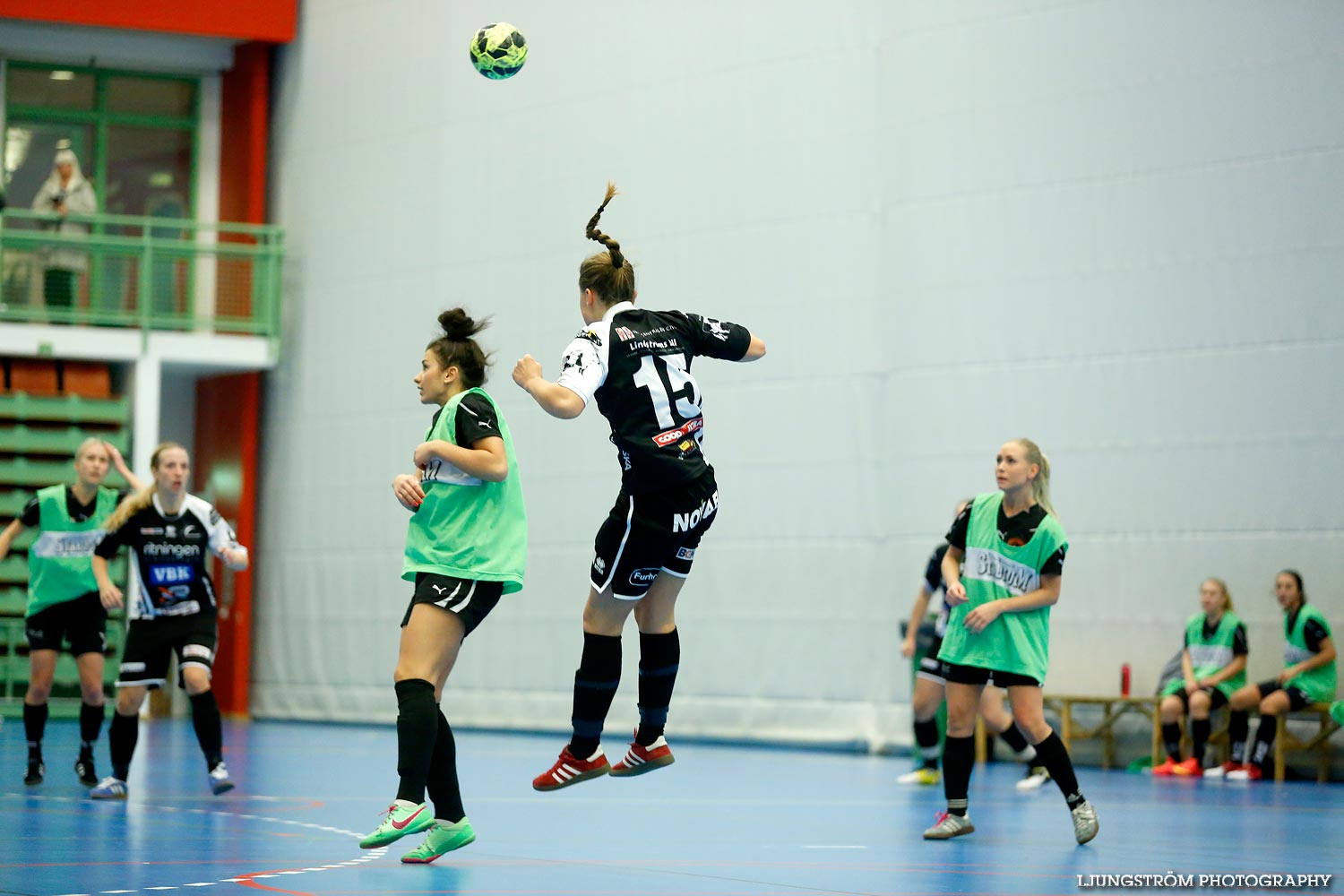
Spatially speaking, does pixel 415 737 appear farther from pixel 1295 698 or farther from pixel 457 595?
pixel 1295 698

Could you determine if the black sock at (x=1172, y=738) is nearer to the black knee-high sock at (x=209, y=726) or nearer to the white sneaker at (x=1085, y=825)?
the white sneaker at (x=1085, y=825)

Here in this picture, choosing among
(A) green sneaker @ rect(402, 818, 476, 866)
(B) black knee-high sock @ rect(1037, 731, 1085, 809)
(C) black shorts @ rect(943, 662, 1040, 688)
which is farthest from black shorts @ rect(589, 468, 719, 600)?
(B) black knee-high sock @ rect(1037, 731, 1085, 809)

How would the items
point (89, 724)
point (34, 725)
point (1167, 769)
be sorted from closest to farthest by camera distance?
point (89, 724) → point (34, 725) → point (1167, 769)

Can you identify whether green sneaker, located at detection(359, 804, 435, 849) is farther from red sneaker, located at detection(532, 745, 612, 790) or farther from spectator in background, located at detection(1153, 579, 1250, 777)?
spectator in background, located at detection(1153, 579, 1250, 777)

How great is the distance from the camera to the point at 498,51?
9.51m

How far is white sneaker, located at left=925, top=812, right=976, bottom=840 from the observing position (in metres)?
8.19

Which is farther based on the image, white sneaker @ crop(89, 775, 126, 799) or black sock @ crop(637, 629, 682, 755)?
white sneaker @ crop(89, 775, 126, 799)

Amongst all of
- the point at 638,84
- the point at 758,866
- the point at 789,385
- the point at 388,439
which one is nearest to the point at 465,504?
the point at 758,866

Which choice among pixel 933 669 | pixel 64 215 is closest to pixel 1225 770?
pixel 933 669

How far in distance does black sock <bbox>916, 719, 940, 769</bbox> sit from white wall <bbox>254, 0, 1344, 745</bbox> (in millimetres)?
2938

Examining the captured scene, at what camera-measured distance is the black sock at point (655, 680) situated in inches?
272

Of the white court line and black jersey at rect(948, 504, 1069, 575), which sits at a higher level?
black jersey at rect(948, 504, 1069, 575)

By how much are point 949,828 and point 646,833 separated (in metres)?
1.51

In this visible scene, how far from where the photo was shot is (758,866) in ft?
23.1
